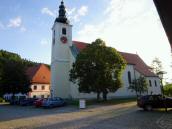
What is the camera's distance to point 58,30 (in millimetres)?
45719

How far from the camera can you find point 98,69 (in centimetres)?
3403

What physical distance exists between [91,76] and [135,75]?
21040 millimetres

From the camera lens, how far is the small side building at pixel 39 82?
5962cm

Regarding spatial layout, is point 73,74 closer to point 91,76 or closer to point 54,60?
point 91,76

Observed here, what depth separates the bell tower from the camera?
142 ft

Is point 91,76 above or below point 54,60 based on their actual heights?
below

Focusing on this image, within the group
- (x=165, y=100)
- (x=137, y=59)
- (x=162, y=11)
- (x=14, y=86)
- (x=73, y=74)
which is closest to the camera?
(x=162, y=11)

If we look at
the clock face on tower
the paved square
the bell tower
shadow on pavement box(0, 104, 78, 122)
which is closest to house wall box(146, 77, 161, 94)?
the bell tower

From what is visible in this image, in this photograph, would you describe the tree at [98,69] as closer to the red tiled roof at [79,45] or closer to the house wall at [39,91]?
the red tiled roof at [79,45]

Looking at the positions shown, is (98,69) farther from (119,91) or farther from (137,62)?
(137,62)

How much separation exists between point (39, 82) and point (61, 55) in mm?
19775

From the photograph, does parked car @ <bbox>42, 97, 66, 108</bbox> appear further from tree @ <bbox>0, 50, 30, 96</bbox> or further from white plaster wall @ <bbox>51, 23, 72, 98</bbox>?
tree @ <bbox>0, 50, 30, 96</bbox>

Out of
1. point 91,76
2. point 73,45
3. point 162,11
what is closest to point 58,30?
point 73,45

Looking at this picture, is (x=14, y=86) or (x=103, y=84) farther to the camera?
(x=14, y=86)
